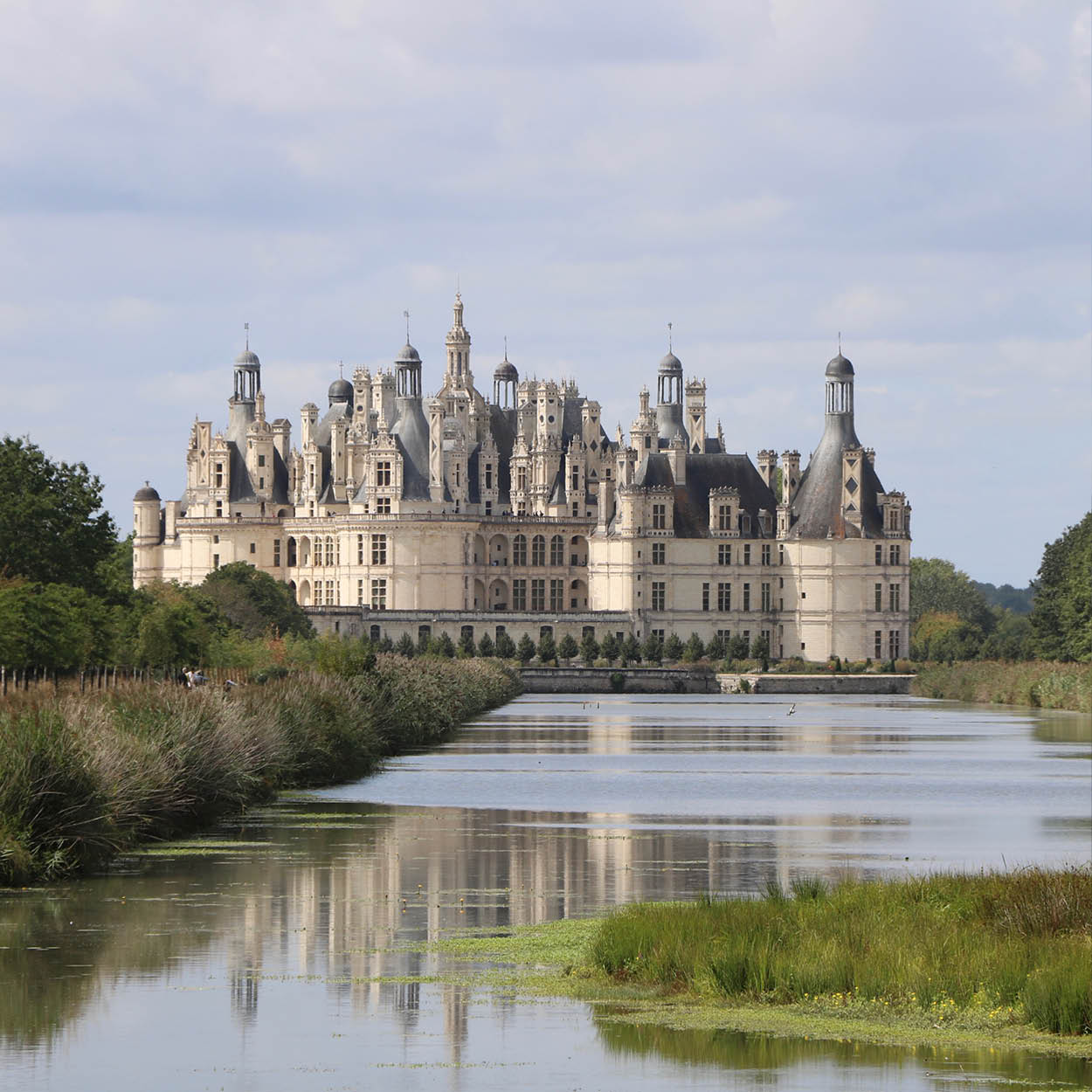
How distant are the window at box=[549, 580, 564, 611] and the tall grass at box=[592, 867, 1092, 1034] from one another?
363 ft

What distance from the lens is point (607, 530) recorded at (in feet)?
407

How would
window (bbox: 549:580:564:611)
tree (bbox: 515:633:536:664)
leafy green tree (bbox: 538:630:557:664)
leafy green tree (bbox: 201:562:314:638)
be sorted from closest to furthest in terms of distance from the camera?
leafy green tree (bbox: 201:562:314:638) → tree (bbox: 515:633:536:664) → leafy green tree (bbox: 538:630:557:664) → window (bbox: 549:580:564:611)

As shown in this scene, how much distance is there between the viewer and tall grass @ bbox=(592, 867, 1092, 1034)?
558 inches

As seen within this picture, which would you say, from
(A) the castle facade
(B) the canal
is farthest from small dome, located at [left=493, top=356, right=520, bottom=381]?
(B) the canal

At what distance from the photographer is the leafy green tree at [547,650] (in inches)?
4567

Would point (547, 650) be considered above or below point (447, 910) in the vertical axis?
above

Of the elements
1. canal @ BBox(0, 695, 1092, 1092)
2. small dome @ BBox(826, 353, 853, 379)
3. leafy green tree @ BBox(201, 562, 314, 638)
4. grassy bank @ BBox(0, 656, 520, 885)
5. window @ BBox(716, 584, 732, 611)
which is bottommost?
canal @ BBox(0, 695, 1092, 1092)

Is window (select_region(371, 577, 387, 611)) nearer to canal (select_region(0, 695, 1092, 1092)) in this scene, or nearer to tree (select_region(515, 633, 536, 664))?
tree (select_region(515, 633, 536, 664))

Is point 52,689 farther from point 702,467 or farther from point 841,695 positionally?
point 702,467

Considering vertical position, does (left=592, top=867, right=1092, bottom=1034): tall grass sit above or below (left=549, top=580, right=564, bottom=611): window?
below

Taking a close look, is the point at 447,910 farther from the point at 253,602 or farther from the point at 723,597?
the point at 723,597

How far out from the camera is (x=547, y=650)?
11631cm

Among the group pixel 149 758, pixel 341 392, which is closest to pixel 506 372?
pixel 341 392

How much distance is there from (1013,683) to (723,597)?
3906cm
